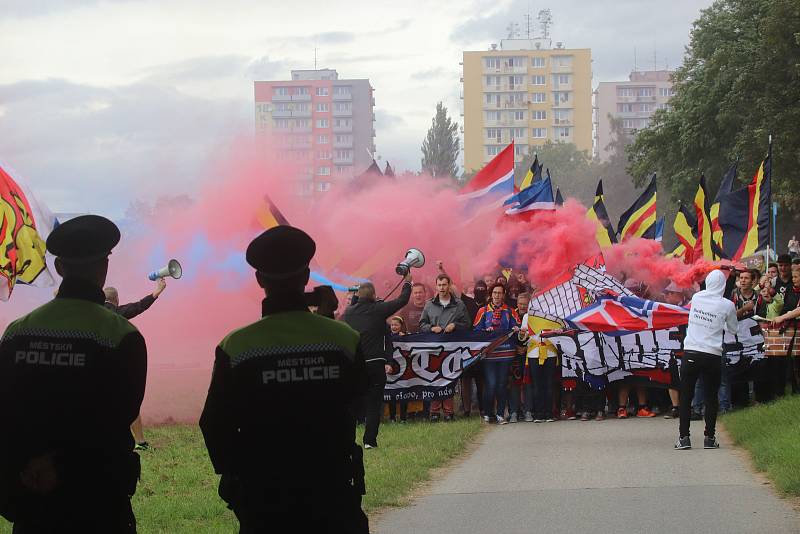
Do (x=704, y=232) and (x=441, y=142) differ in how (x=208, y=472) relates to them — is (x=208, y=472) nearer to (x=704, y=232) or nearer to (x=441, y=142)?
(x=704, y=232)

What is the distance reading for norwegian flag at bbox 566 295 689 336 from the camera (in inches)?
647

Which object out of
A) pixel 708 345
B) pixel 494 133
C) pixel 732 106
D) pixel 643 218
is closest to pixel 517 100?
pixel 494 133

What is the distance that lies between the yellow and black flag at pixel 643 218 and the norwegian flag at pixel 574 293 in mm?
8581

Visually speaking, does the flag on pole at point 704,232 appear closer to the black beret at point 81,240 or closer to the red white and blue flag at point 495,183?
the red white and blue flag at point 495,183

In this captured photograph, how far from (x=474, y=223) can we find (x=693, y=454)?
11881 millimetres

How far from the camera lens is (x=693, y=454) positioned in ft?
39.6

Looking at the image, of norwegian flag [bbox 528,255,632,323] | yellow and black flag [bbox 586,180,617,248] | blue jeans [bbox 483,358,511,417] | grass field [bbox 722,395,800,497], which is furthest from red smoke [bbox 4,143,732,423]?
grass field [bbox 722,395,800,497]

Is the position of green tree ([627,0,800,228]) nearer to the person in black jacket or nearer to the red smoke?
the red smoke

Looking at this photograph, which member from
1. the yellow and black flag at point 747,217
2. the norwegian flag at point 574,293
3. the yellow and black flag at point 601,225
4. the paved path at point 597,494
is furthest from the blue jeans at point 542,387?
the yellow and black flag at point 601,225

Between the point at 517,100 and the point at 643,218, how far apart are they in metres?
177

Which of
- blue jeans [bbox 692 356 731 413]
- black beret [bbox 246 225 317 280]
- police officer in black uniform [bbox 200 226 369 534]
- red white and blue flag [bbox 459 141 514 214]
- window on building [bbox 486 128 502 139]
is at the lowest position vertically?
blue jeans [bbox 692 356 731 413]

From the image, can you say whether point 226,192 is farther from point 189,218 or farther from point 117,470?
point 117,470

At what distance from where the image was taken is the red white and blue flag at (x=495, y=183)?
2336 cm

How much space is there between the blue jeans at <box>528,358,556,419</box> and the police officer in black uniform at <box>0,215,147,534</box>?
38.8 ft
